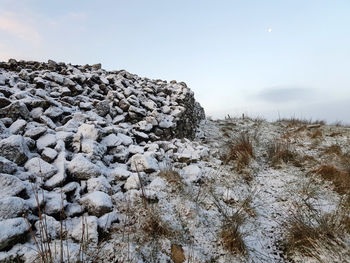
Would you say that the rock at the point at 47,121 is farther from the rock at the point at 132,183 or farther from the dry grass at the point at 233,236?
the dry grass at the point at 233,236

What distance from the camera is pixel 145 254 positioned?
181 cm

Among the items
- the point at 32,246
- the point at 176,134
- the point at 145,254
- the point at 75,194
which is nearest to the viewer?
the point at 32,246

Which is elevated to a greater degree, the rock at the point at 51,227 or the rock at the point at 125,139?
the rock at the point at 125,139

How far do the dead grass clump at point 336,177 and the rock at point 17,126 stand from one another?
4337mm

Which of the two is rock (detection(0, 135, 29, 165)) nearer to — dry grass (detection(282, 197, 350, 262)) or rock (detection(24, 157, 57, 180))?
rock (detection(24, 157, 57, 180))

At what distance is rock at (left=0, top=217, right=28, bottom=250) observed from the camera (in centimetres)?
157

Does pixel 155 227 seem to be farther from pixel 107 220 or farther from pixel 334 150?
pixel 334 150

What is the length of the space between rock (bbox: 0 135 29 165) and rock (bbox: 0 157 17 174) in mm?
151

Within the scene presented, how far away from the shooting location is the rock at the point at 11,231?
157cm

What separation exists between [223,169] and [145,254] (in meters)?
2.04

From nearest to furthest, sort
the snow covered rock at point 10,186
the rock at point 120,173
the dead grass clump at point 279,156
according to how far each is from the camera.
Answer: the snow covered rock at point 10,186
the rock at point 120,173
the dead grass clump at point 279,156

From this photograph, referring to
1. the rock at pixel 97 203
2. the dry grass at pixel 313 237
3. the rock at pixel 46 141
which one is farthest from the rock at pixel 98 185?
the dry grass at pixel 313 237

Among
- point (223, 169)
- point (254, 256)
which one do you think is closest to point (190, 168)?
point (223, 169)

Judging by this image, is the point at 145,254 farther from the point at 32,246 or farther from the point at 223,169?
the point at 223,169
